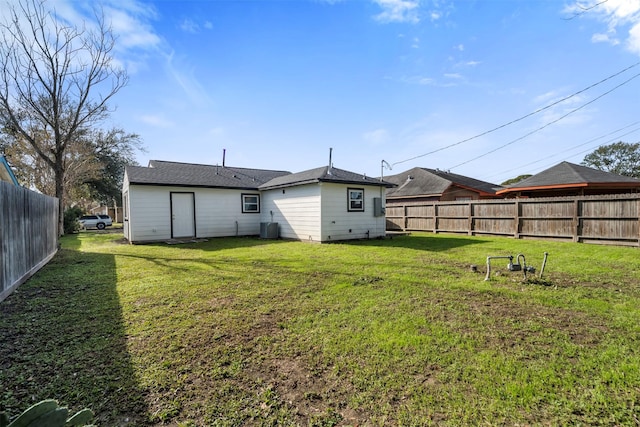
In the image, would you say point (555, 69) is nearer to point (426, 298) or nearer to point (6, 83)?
point (426, 298)

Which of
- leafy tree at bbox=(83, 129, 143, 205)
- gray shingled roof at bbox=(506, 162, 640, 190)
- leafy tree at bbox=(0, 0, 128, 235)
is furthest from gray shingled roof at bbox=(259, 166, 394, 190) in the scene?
leafy tree at bbox=(83, 129, 143, 205)

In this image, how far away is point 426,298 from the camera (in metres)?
4.39

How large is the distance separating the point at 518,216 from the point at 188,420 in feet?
43.8

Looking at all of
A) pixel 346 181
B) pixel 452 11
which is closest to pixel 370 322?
pixel 346 181

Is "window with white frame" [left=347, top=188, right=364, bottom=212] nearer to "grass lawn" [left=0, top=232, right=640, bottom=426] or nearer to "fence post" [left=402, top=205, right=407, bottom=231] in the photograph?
"fence post" [left=402, top=205, right=407, bottom=231]

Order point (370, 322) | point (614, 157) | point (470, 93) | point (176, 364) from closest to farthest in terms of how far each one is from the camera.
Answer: point (176, 364) < point (370, 322) < point (470, 93) < point (614, 157)

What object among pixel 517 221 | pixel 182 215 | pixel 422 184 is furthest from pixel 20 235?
pixel 422 184

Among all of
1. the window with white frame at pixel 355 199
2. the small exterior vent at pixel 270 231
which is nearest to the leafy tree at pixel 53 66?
the small exterior vent at pixel 270 231

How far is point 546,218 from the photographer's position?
36.7ft

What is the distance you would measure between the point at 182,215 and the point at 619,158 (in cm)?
4660

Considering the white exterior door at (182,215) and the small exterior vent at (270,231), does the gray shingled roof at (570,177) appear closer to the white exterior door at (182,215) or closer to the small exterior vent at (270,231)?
the small exterior vent at (270,231)

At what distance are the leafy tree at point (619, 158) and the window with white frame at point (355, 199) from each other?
3880 centimetres

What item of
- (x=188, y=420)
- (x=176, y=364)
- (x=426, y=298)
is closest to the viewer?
(x=188, y=420)

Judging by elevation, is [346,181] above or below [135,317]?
above
